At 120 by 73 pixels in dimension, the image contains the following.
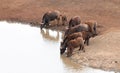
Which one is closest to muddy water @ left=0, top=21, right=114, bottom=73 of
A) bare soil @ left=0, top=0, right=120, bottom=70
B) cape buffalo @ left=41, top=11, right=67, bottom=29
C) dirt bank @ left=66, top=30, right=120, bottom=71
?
dirt bank @ left=66, top=30, right=120, bottom=71

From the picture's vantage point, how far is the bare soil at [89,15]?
17.6 metres

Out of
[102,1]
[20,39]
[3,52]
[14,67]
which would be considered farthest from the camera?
[102,1]

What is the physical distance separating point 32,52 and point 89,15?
5675mm

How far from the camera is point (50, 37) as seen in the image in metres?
20.5

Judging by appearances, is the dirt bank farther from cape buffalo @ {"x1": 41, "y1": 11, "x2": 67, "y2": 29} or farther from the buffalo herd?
cape buffalo @ {"x1": 41, "y1": 11, "x2": 67, "y2": 29}

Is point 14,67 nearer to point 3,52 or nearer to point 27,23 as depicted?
point 3,52

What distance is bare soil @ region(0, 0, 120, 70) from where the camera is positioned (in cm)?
1761

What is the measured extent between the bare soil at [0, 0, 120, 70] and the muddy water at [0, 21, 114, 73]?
2.24 feet

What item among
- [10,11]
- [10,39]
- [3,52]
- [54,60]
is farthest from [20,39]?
[10,11]

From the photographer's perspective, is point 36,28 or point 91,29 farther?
point 36,28

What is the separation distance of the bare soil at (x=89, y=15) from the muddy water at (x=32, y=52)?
2.24 ft

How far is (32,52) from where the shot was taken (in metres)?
18.4

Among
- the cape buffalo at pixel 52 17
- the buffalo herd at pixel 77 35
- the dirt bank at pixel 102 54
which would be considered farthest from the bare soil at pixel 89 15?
the cape buffalo at pixel 52 17

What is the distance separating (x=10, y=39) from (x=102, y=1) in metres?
6.78
